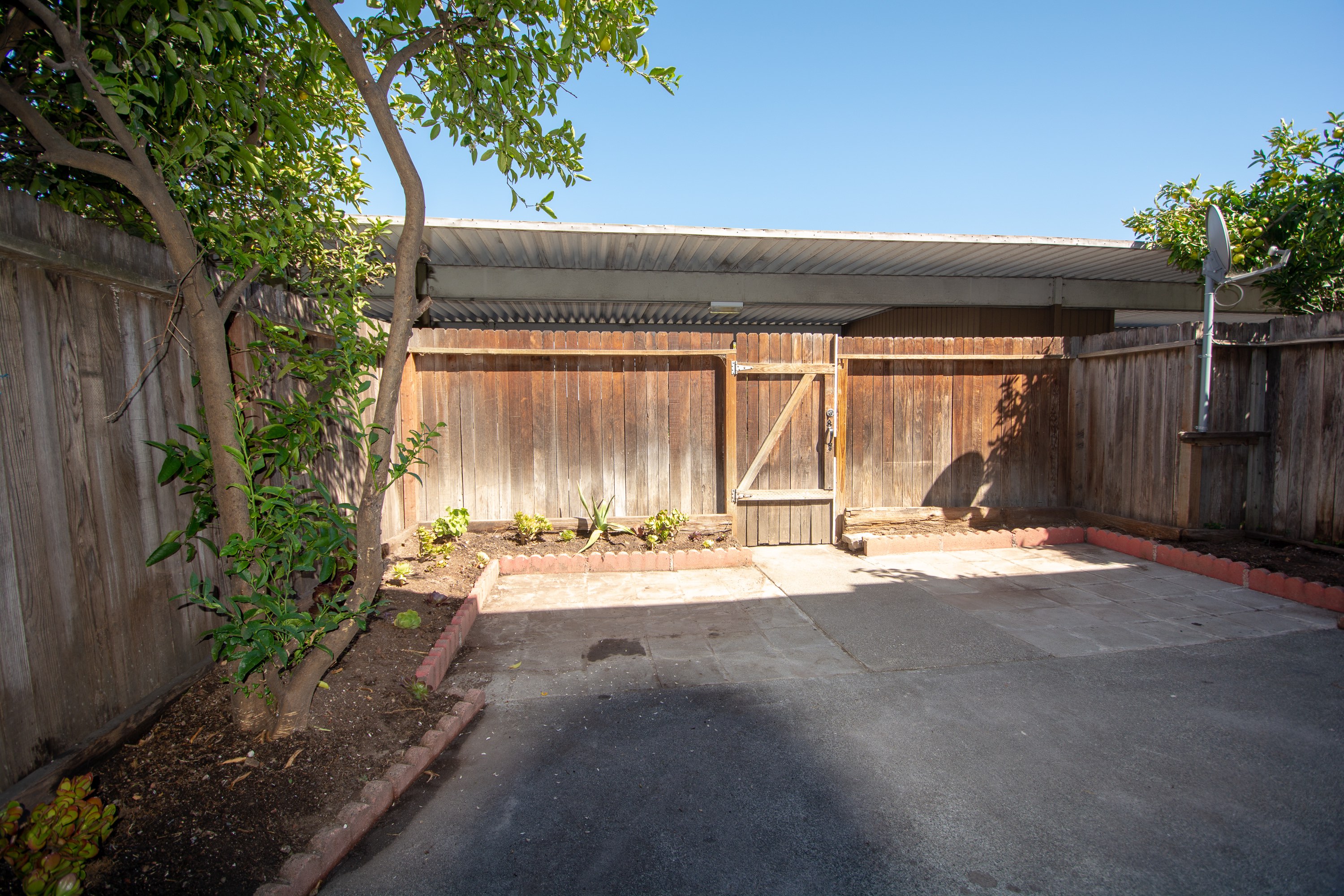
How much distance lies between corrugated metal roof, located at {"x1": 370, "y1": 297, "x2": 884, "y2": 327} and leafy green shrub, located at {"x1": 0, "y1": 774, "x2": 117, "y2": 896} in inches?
319

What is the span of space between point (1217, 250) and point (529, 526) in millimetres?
7126

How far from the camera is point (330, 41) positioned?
3.09 meters

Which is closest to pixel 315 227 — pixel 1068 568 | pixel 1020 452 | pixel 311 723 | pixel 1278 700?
pixel 311 723

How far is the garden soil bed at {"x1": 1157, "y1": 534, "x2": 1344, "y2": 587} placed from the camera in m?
4.95

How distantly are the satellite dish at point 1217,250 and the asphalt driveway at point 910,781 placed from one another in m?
3.55

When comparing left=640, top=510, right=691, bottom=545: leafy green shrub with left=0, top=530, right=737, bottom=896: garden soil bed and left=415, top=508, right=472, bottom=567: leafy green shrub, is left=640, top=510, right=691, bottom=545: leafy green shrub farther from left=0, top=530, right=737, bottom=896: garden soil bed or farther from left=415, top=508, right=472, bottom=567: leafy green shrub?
left=0, top=530, right=737, bottom=896: garden soil bed

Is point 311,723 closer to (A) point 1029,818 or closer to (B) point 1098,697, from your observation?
(A) point 1029,818

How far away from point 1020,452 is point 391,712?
6976mm

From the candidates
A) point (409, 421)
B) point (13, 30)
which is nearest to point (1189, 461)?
point (409, 421)

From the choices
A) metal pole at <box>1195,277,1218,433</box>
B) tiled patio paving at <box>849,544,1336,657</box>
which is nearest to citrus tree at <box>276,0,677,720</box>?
tiled patio paving at <box>849,544,1336,657</box>

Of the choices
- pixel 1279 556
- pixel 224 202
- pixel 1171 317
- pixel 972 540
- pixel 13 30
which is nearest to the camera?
pixel 13 30

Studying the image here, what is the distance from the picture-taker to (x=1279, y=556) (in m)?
5.41

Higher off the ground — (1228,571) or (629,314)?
(629,314)

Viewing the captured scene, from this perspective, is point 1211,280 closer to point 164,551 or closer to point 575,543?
point 575,543
